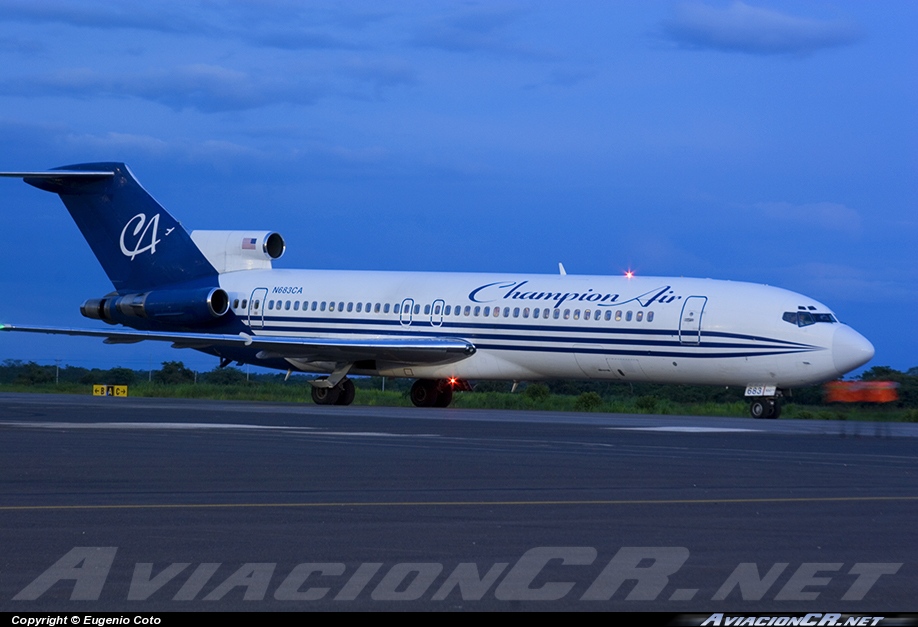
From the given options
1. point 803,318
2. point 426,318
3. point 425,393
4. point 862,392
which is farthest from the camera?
point 425,393

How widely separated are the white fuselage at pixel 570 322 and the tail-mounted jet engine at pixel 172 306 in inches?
31.7

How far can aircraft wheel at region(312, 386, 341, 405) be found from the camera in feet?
130

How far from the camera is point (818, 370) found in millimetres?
33375

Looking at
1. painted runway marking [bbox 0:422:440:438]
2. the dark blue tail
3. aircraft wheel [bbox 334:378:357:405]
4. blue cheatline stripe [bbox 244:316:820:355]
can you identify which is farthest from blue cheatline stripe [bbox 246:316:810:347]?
painted runway marking [bbox 0:422:440:438]

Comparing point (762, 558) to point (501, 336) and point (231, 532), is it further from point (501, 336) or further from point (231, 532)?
point (501, 336)

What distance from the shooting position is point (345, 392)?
132 feet

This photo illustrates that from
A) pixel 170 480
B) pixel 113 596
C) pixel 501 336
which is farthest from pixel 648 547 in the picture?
pixel 501 336

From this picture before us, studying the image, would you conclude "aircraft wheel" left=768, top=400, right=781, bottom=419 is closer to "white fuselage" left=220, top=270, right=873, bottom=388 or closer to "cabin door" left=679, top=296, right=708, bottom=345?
"white fuselage" left=220, top=270, right=873, bottom=388

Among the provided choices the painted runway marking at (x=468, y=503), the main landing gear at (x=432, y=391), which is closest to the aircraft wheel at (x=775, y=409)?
the main landing gear at (x=432, y=391)

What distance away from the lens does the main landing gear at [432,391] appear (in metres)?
40.4

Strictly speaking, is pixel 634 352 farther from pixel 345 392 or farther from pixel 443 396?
pixel 345 392

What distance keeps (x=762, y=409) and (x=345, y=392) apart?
11734mm

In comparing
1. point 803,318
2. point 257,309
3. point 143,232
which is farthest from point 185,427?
point 143,232
